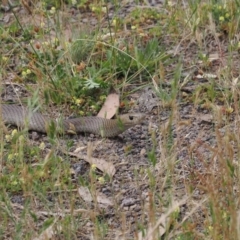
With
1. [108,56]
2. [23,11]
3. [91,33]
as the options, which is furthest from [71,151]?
[23,11]

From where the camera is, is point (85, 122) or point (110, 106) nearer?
point (85, 122)

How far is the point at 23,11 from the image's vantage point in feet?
21.4

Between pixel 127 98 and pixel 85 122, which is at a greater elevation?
pixel 85 122

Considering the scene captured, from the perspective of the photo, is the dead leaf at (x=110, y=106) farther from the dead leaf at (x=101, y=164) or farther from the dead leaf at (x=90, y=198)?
the dead leaf at (x=90, y=198)

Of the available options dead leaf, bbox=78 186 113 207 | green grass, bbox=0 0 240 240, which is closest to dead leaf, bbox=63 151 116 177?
green grass, bbox=0 0 240 240

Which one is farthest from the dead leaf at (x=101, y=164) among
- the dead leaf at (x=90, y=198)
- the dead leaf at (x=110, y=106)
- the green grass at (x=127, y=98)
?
the dead leaf at (x=110, y=106)

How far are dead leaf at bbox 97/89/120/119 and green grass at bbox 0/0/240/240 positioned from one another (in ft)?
0.17

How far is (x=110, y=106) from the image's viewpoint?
5.33m

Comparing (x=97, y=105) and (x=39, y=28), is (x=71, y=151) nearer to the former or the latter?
(x=97, y=105)

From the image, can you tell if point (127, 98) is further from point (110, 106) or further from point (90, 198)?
point (90, 198)

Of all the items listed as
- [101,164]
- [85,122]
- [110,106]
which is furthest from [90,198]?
[110,106]

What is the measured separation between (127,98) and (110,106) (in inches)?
8.2

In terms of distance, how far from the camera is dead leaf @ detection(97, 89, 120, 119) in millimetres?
5308

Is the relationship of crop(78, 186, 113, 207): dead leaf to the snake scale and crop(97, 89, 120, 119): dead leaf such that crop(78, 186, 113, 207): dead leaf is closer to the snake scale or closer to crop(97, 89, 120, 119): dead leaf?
the snake scale
